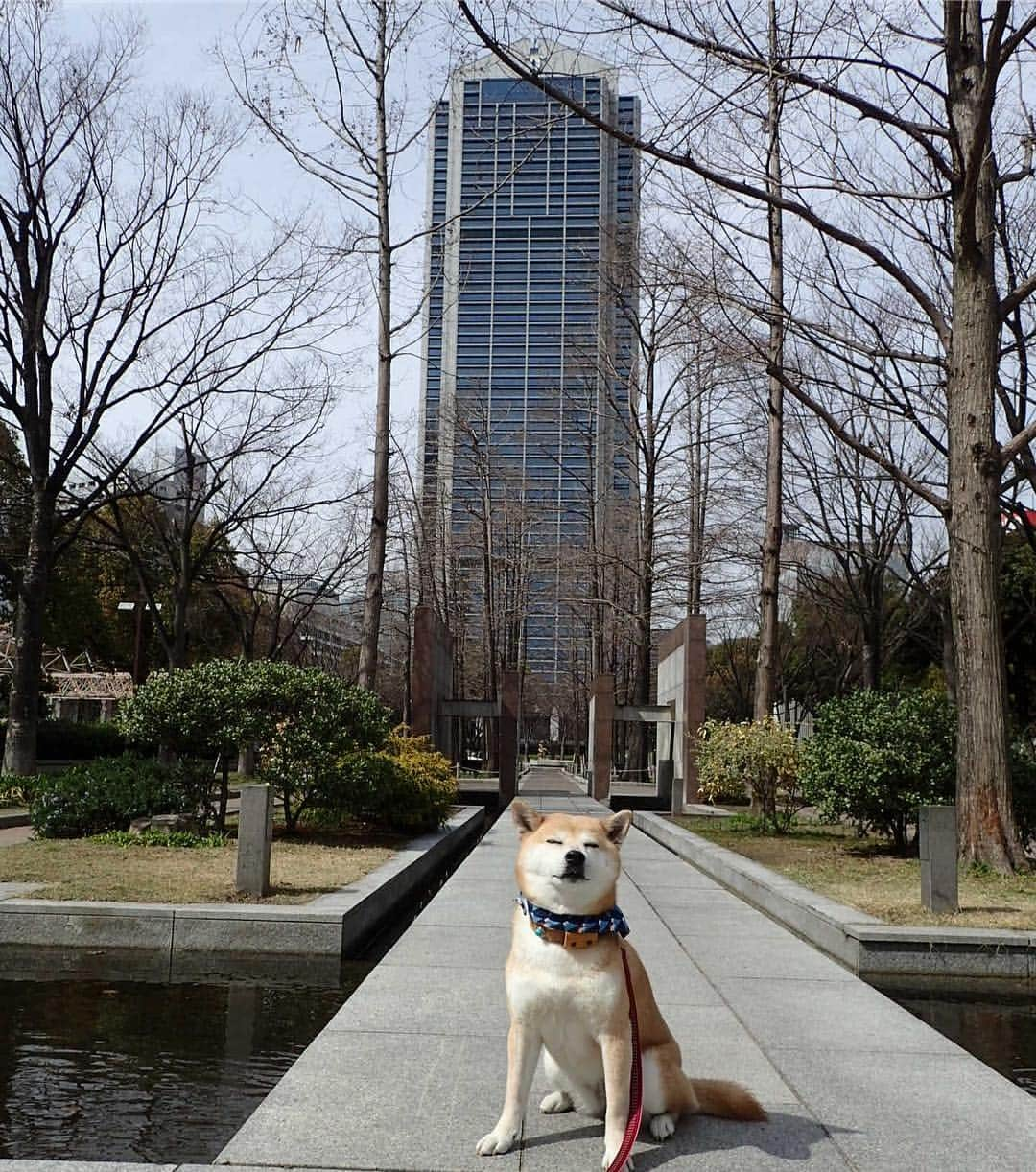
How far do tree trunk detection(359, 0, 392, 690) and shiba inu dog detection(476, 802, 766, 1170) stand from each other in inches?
652

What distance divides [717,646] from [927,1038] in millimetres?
58512

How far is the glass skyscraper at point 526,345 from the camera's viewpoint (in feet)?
73.4

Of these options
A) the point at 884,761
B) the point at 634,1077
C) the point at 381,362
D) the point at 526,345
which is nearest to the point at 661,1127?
the point at 634,1077

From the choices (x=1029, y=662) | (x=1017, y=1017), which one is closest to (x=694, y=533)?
(x=1029, y=662)

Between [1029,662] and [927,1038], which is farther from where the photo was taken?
[1029,662]

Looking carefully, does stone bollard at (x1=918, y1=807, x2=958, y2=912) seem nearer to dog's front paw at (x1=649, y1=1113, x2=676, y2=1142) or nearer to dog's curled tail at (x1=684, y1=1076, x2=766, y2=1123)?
dog's curled tail at (x1=684, y1=1076, x2=766, y2=1123)

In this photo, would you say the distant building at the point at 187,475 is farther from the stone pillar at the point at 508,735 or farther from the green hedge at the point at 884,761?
the green hedge at the point at 884,761

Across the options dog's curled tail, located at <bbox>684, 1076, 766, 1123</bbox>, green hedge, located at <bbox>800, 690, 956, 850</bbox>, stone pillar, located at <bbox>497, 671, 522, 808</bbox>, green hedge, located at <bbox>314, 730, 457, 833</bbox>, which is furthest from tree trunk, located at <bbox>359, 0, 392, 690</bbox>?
dog's curled tail, located at <bbox>684, 1076, 766, 1123</bbox>

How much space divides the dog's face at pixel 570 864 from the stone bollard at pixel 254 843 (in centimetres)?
633

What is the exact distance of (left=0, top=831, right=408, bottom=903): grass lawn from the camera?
31.6ft

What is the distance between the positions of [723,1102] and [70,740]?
31618 millimetres

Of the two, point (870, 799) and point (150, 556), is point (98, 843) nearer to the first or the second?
point (870, 799)

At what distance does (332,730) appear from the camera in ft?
47.9

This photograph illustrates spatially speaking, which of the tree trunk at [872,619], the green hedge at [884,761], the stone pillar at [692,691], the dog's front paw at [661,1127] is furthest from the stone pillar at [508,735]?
the dog's front paw at [661,1127]
